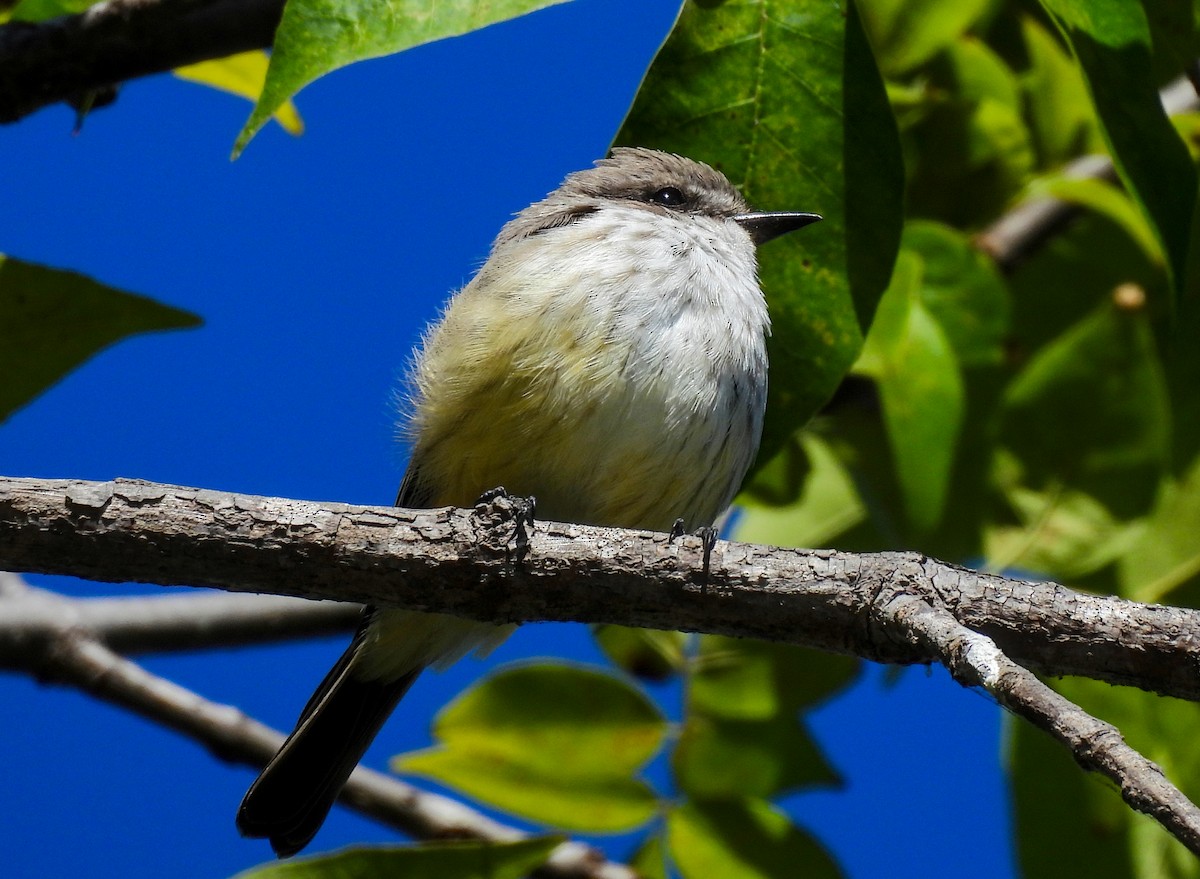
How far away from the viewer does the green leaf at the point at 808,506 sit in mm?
3508

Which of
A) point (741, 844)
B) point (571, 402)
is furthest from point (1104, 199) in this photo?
point (741, 844)

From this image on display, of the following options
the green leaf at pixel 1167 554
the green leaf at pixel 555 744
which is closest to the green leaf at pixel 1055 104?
the green leaf at pixel 1167 554

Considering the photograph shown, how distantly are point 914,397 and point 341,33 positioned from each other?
1.54 meters

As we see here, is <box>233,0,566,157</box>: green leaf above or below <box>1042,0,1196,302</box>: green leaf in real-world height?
above

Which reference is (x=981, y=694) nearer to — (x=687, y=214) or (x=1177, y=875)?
(x=1177, y=875)

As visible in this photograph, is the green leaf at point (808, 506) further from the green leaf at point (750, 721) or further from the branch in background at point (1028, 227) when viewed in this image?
the branch in background at point (1028, 227)

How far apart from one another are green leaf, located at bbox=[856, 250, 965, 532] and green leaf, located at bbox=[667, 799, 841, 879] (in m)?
0.74

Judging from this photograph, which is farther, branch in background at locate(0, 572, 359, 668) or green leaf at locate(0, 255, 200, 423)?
branch in background at locate(0, 572, 359, 668)

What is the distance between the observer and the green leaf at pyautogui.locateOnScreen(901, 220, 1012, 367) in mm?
3180

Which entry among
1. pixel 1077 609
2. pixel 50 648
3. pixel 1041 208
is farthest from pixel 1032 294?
pixel 50 648

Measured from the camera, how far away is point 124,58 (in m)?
2.81

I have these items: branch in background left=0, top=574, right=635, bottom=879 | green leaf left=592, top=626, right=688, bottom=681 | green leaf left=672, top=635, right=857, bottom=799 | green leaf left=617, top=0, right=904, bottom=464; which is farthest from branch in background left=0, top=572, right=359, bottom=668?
green leaf left=617, top=0, right=904, bottom=464

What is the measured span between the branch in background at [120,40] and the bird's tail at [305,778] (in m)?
1.46

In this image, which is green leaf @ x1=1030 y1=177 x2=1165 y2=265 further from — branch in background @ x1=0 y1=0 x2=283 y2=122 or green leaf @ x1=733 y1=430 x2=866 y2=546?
branch in background @ x1=0 y1=0 x2=283 y2=122
